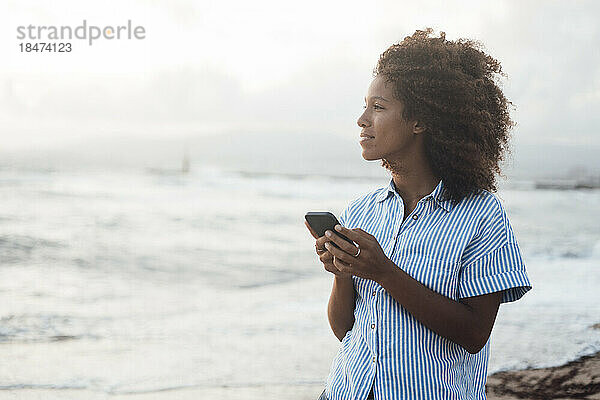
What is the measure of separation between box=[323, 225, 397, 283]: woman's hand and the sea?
0.28m

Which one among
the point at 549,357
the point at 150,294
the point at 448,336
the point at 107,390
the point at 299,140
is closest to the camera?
the point at 448,336

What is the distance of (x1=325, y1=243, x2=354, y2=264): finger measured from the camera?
1144 mm

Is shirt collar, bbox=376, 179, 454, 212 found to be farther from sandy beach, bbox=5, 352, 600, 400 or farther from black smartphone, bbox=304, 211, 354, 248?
sandy beach, bbox=5, 352, 600, 400

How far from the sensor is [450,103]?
1.31 meters

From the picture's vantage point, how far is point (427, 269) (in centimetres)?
121

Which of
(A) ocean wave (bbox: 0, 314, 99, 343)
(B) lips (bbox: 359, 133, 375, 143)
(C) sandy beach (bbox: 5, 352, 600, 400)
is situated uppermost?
(B) lips (bbox: 359, 133, 375, 143)

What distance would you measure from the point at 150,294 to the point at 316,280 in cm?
186

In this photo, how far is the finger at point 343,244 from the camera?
44.8 inches

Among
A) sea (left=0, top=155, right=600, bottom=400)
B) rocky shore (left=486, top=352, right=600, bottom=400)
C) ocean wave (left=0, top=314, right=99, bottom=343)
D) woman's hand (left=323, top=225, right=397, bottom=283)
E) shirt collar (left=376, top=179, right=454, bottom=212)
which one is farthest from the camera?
ocean wave (left=0, top=314, right=99, bottom=343)

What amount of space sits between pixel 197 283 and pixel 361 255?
7172 millimetres

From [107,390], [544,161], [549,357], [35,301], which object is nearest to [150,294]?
[35,301]

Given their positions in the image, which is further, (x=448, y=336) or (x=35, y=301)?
(x=35, y=301)

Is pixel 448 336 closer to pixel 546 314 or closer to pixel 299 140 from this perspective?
pixel 546 314

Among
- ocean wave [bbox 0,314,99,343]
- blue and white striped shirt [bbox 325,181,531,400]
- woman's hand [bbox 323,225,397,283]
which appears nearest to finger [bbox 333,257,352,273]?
woman's hand [bbox 323,225,397,283]
